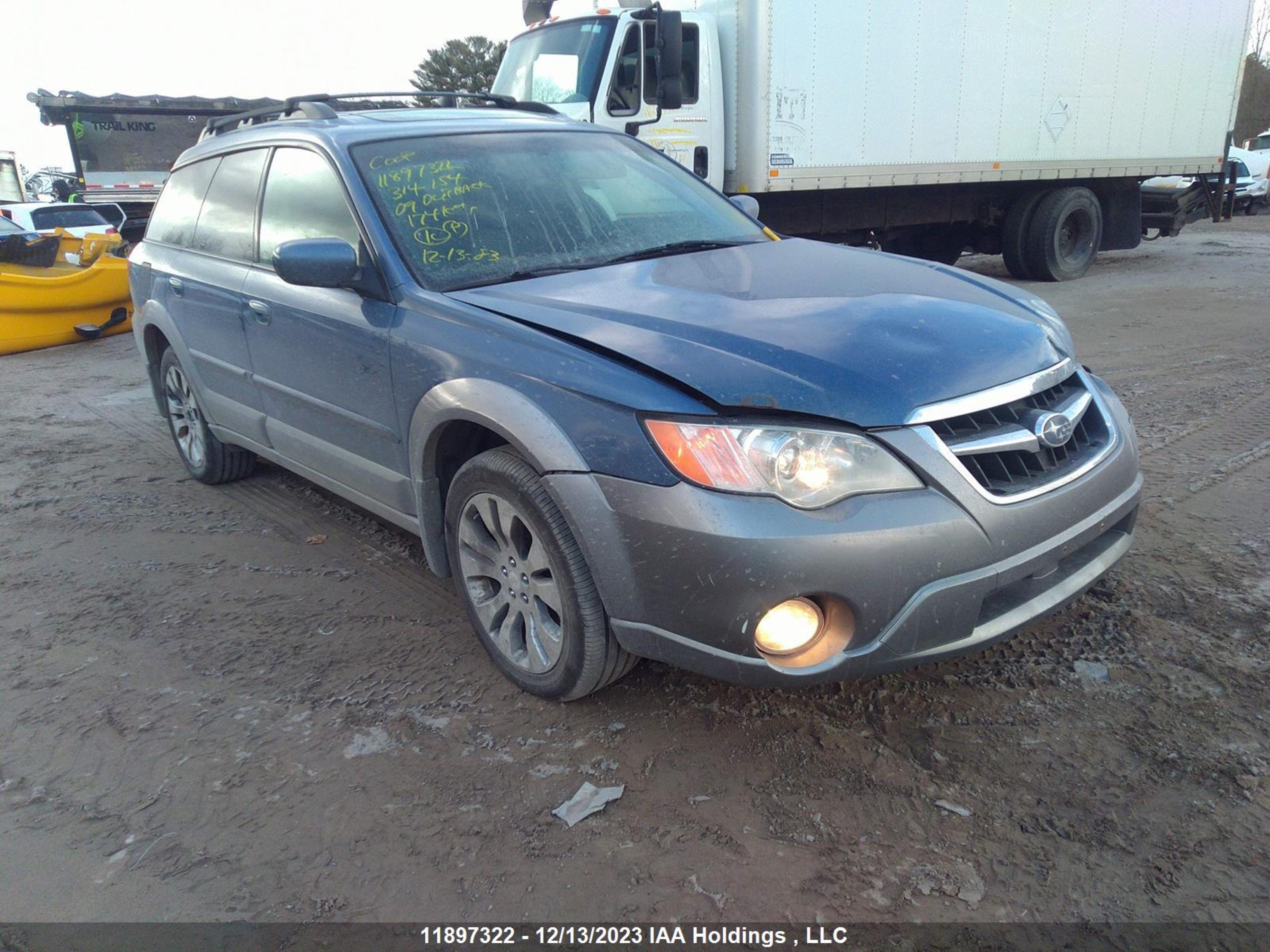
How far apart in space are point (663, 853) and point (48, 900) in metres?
1.47

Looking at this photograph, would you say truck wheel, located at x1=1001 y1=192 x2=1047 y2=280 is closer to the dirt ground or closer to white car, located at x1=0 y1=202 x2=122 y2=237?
the dirt ground

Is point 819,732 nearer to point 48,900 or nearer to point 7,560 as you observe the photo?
point 48,900

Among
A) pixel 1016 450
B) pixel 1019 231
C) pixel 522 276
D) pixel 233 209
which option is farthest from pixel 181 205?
pixel 1019 231

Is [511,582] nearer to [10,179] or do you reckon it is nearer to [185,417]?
[185,417]

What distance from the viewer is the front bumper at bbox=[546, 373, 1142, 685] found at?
2203 millimetres

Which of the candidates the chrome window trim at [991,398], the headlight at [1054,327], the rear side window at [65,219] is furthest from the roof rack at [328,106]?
the rear side window at [65,219]

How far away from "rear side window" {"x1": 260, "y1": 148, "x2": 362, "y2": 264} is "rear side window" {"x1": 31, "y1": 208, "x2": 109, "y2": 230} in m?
14.0

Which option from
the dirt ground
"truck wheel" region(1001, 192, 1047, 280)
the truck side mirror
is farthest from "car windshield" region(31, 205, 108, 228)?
"truck wheel" region(1001, 192, 1047, 280)

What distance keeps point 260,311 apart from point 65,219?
14.8 metres

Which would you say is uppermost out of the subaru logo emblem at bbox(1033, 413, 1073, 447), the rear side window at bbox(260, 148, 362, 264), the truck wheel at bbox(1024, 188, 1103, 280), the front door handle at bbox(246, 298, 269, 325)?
the rear side window at bbox(260, 148, 362, 264)

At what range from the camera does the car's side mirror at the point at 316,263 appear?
295 centimetres

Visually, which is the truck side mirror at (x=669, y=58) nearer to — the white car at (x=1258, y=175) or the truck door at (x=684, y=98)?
the truck door at (x=684, y=98)

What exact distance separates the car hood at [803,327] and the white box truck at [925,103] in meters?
5.62

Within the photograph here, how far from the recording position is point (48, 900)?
87.3 inches
